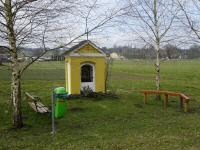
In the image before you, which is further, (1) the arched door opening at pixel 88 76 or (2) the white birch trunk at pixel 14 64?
(1) the arched door opening at pixel 88 76

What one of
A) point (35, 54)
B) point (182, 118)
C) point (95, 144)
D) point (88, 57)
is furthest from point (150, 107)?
point (95, 144)

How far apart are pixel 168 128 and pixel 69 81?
9.71 meters

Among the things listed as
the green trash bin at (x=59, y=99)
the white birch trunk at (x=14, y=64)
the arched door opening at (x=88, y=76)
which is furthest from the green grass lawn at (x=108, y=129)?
the arched door opening at (x=88, y=76)

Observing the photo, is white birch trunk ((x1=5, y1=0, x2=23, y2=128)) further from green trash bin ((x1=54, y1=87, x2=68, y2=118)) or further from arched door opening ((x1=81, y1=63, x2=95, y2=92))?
arched door opening ((x1=81, y1=63, x2=95, y2=92))

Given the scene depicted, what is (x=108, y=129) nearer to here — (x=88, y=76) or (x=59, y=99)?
(x=59, y=99)

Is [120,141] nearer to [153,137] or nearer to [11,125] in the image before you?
[153,137]

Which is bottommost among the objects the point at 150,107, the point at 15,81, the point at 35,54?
the point at 150,107

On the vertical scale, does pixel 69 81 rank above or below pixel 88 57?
below

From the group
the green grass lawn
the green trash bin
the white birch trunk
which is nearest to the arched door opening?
the green grass lawn

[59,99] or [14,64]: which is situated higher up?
[14,64]

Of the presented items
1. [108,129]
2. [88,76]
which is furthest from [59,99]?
[88,76]

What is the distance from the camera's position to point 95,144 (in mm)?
9070

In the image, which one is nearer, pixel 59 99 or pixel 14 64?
pixel 59 99

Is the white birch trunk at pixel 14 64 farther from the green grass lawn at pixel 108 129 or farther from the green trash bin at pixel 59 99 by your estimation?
the green trash bin at pixel 59 99
